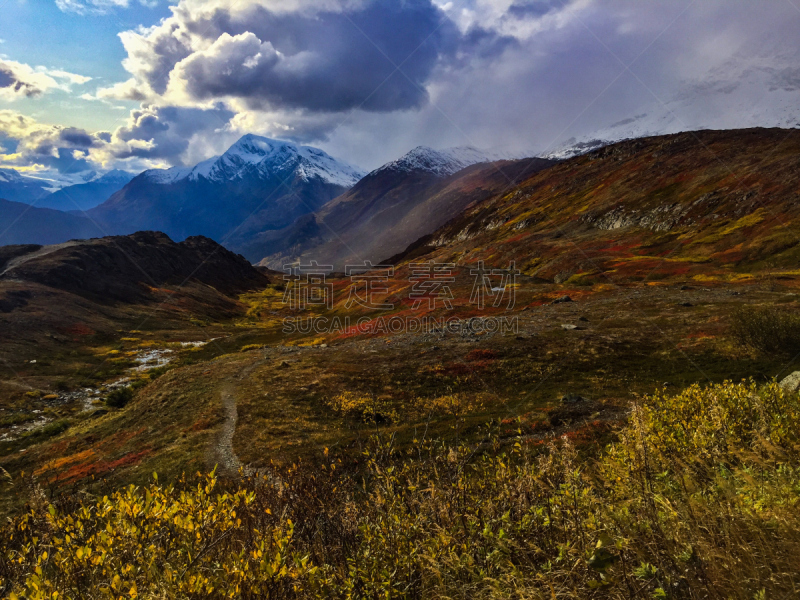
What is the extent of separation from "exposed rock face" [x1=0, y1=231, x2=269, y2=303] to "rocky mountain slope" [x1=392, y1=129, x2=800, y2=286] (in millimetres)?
108547

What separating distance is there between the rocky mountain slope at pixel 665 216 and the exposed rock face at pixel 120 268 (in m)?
109

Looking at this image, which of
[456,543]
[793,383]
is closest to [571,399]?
[793,383]

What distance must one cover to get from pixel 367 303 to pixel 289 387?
54390 mm

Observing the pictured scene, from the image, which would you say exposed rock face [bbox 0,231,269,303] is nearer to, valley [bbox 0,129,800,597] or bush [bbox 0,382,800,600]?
valley [bbox 0,129,800,597]

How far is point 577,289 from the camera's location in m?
58.2

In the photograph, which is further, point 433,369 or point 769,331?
point 433,369

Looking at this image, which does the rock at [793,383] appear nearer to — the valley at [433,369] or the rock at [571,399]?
the valley at [433,369]

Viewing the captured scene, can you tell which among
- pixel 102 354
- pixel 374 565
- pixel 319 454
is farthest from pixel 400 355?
pixel 102 354

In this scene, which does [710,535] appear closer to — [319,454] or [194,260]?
[319,454]

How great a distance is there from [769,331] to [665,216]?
278 ft

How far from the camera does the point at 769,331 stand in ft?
79.0

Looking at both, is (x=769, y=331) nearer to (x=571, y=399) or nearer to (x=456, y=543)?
(x=571, y=399)

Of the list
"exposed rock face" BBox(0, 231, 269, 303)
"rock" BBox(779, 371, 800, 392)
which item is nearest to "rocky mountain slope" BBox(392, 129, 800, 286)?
"rock" BBox(779, 371, 800, 392)

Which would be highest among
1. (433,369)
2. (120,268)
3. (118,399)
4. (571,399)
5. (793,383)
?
(120,268)
